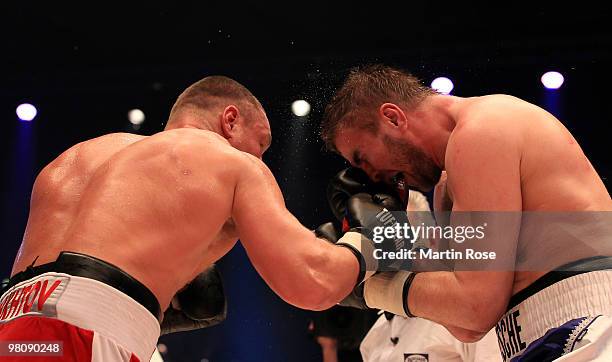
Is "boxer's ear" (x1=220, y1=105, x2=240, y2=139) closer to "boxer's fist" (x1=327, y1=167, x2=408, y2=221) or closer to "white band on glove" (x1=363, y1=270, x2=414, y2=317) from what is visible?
"boxer's fist" (x1=327, y1=167, x2=408, y2=221)

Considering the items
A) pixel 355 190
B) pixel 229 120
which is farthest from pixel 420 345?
pixel 229 120

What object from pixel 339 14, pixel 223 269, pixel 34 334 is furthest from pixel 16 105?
pixel 34 334

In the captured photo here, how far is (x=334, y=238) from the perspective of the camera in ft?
7.41

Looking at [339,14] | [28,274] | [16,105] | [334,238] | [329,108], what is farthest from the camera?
[16,105]

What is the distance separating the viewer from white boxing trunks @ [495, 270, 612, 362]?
1.58m

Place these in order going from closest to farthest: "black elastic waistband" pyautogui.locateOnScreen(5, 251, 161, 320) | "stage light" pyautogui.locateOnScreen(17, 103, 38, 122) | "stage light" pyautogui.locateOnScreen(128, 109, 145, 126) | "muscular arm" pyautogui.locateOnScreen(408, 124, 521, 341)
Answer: "black elastic waistband" pyautogui.locateOnScreen(5, 251, 161, 320)
"muscular arm" pyautogui.locateOnScreen(408, 124, 521, 341)
"stage light" pyautogui.locateOnScreen(128, 109, 145, 126)
"stage light" pyautogui.locateOnScreen(17, 103, 38, 122)

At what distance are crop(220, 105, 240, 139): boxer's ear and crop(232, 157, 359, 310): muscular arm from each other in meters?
0.44

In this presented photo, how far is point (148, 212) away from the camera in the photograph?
1.78 m

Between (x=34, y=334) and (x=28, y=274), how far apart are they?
0.77 feet

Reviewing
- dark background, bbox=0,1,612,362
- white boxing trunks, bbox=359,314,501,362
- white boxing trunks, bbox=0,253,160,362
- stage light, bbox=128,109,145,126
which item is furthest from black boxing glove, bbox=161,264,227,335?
stage light, bbox=128,109,145,126

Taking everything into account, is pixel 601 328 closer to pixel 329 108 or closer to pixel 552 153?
pixel 552 153

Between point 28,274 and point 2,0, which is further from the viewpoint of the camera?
point 2,0

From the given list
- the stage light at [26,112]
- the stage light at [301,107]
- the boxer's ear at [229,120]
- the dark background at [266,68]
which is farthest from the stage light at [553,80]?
the stage light at [26,112]

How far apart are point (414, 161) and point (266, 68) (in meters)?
3.08
